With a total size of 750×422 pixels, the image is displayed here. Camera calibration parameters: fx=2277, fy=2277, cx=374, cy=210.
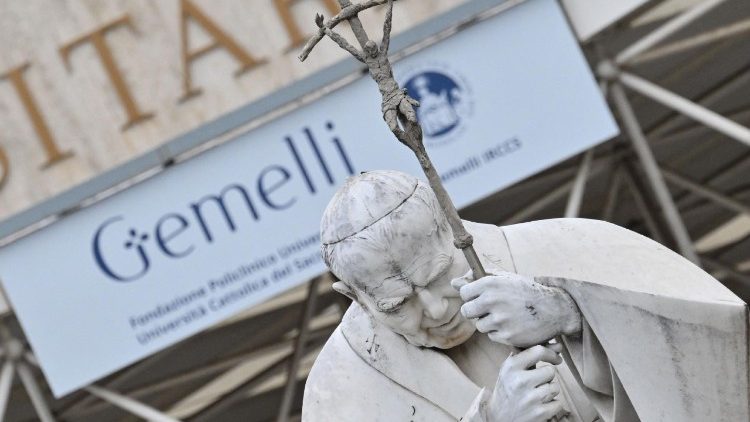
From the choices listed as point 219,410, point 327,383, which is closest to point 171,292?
point 219,410

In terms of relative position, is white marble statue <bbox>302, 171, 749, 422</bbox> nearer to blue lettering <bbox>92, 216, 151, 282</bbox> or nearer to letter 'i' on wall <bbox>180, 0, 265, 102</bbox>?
blue lettering <bbox>92, 216, 151, 282</bbox>

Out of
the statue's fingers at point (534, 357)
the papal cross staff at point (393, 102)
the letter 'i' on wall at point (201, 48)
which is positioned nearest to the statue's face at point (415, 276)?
the papal cross staff at point (393, 102)

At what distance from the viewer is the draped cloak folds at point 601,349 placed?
5.42 meters

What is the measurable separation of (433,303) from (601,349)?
42cm

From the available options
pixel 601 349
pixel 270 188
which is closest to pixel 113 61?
pixel 270 188

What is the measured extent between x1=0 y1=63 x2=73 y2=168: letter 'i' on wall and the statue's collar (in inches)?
310

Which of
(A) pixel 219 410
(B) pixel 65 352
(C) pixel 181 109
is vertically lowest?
(A) pixel 219 410

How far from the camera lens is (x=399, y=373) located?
5.84 m

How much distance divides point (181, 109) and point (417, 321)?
808 centimetres

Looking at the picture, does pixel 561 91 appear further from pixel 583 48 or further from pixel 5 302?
pixel 5 302

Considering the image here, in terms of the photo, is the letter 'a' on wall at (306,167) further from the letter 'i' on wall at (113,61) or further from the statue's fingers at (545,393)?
the statue's fingers at (545,393)

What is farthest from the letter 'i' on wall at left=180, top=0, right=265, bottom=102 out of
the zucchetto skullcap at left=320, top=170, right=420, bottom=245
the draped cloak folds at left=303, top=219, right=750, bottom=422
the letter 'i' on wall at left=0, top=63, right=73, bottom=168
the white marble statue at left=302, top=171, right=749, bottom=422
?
the zucchetto skullcap at left=320, top=170, right=420, bottom=245

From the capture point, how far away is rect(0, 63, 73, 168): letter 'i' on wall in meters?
13.5

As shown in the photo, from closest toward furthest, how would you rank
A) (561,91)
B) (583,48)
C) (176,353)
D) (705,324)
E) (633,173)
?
(705,324)
(561,91)
(583,48)
(176,353)
(633,173)
